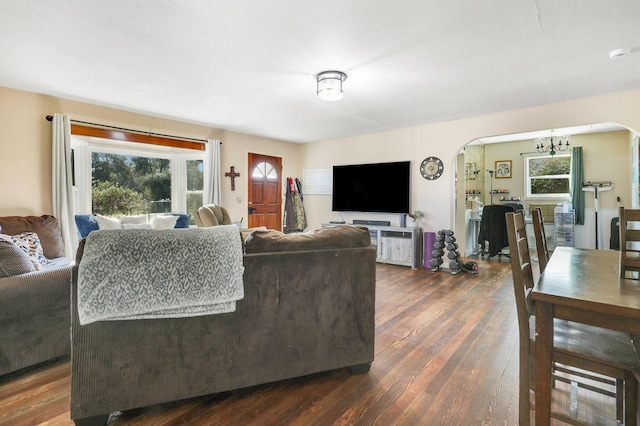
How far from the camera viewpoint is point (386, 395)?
171cm

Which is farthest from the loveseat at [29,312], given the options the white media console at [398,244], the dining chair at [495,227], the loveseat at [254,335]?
the dining chair at [495,227]

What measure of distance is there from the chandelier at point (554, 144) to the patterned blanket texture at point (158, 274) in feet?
22.3

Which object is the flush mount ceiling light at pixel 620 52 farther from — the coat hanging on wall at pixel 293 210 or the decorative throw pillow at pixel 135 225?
the decorative throw pillow at pixel 135 225

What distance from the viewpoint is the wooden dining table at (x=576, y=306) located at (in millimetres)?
1068

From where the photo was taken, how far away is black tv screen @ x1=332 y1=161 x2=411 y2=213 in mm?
5285

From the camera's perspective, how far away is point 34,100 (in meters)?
3.55

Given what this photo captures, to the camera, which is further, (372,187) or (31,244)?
(372,187)

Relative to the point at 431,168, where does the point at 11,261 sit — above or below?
below

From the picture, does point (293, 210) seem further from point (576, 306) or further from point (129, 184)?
point (576, 306)

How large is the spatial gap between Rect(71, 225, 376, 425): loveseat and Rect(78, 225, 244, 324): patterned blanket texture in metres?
0.05

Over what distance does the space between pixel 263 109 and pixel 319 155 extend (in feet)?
7.75

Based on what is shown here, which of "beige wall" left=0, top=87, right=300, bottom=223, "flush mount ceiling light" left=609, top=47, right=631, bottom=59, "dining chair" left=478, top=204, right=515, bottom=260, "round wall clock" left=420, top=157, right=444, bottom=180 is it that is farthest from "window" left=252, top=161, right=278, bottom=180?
"flush mount ceiling light" left=609, top=47, right=631, bottom=59

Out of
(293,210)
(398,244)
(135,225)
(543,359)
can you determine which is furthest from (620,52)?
(135,225)

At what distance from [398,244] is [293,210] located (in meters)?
2.34
